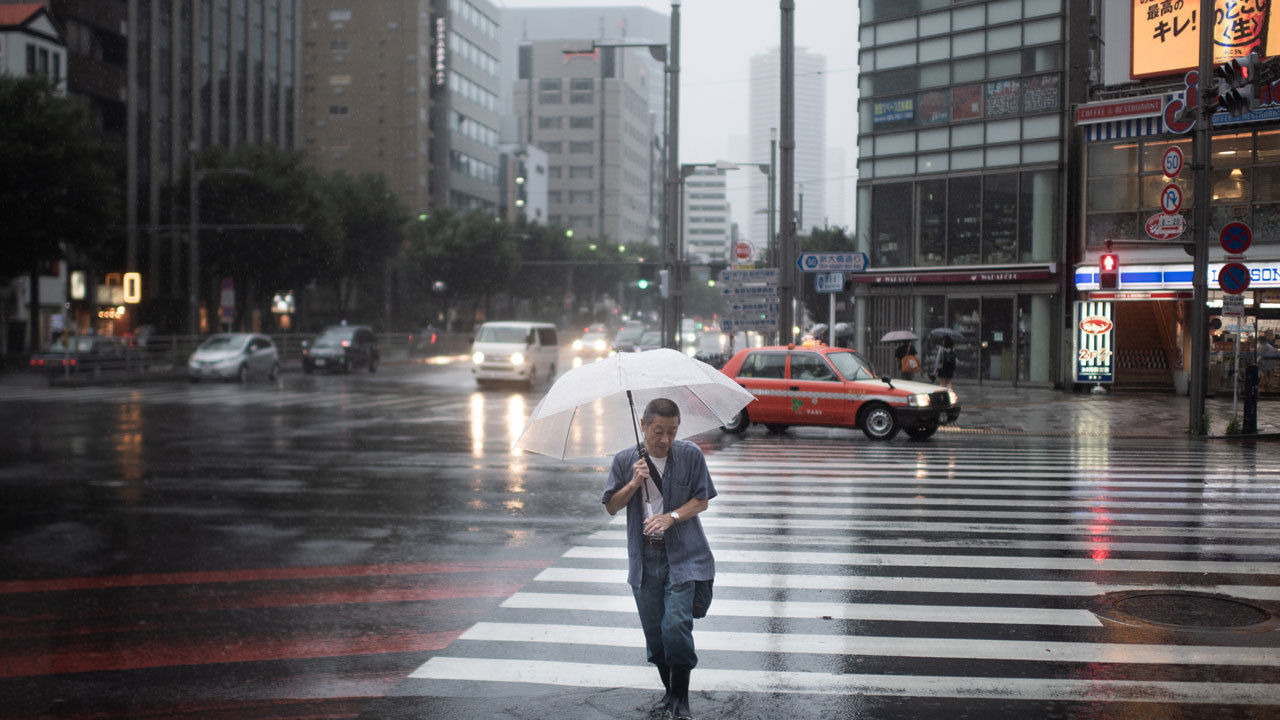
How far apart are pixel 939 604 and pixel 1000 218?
28.1m

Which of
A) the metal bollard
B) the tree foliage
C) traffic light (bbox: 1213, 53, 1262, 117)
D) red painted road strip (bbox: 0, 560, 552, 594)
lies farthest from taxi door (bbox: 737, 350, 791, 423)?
the tree foliage

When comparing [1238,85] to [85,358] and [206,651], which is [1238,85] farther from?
[85,358]

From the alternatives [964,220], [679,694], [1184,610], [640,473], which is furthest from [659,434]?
[964,220]

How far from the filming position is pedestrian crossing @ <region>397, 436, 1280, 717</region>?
5844 mm

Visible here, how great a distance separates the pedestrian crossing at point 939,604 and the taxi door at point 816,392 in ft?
20.1

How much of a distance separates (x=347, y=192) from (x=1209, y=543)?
5956 centimetres

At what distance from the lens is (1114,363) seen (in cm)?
3147

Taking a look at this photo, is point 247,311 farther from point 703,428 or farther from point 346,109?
point 703,428

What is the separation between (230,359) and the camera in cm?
3694

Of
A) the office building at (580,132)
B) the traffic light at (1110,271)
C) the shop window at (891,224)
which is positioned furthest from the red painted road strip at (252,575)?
the office building at (580,132)

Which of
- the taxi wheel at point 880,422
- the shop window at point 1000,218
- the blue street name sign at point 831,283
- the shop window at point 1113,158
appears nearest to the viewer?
the taxi wheel at point 880,422

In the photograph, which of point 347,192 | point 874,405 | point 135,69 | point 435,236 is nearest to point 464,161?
point 435,236

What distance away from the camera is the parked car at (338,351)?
4456 centimetres

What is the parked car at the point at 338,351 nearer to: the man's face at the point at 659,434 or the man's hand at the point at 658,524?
the man's face at the point at 659,434
